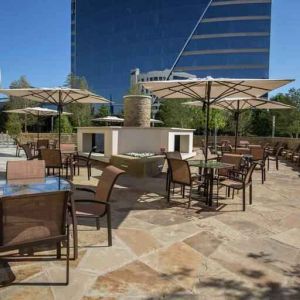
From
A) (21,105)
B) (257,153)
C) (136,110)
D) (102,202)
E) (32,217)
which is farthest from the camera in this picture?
(21,105)

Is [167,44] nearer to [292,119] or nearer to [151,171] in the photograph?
[292,119]

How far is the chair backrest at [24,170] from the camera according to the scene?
4246 millimetres

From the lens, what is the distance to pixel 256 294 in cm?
284

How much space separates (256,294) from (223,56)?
56.7 m

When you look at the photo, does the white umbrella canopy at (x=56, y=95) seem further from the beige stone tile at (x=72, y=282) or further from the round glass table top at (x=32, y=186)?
the beige stone tile at (x=72, y=282)

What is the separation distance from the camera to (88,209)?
155 inches

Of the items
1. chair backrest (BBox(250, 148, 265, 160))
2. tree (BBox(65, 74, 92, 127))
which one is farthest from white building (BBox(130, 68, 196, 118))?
chair backrest (BBox(250, 148, 265, 160))

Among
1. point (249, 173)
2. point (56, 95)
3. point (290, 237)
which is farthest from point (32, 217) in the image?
point (56, 95)

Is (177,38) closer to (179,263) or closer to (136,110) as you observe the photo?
(136,110)

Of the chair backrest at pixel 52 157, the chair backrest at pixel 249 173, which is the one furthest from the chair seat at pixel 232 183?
the chair backrest at pixel 52 157

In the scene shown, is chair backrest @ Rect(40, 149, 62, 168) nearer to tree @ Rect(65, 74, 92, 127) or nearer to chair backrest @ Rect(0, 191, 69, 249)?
chair backrest @ Rect(0, 191, 69, 249)

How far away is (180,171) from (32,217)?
10.9 ft

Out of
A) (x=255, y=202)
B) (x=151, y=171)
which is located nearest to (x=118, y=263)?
(x=255, y=202)

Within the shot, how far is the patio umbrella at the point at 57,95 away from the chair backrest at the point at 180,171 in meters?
3.78
